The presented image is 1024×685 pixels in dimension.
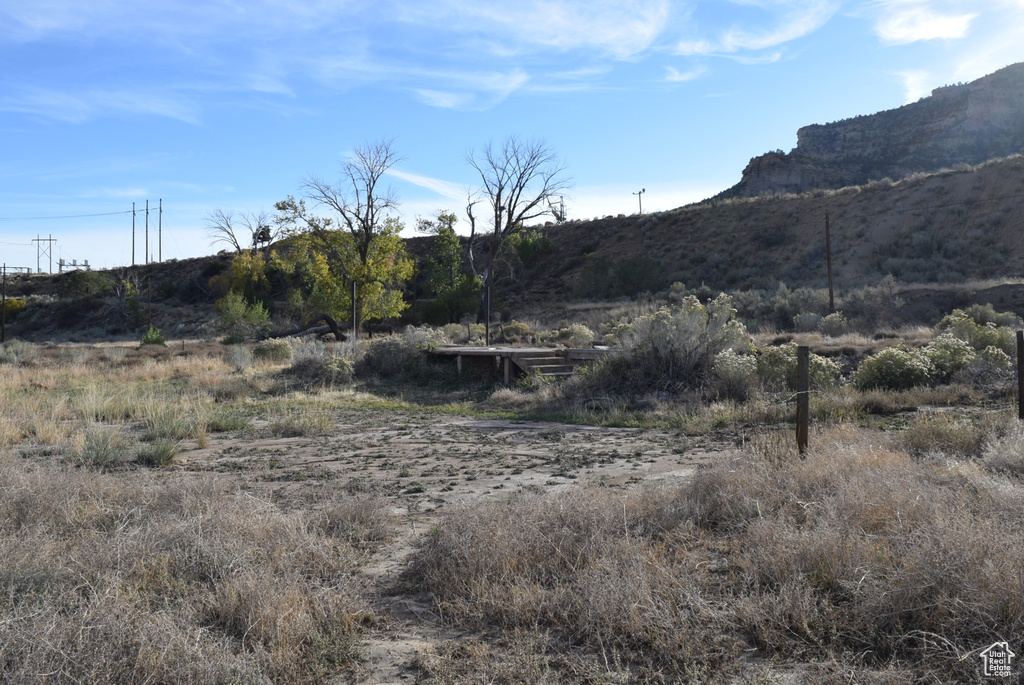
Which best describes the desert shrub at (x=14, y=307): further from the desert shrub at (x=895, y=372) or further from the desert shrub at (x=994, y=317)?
the desert shrub at (x=994, y=317)

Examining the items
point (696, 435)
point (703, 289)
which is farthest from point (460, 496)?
point (703, 289)

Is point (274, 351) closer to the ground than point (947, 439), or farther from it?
farther from it

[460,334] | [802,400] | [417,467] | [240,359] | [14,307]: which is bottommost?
[417,467]

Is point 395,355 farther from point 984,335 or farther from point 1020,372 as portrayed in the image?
point 1020,372

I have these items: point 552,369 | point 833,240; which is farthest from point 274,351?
point 833,240

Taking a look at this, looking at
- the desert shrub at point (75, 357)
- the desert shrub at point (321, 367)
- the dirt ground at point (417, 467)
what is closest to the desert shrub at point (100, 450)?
the dirt ground at point (417, 467)

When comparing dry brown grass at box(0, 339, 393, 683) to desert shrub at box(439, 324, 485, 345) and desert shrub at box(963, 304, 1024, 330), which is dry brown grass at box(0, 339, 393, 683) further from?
desert shrub at box(963, 304, 1024, 330)

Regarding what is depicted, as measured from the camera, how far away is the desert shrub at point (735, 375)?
48.2 ft

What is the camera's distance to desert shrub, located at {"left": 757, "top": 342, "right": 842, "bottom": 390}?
48.2ft

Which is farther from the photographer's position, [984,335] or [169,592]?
[984,335]

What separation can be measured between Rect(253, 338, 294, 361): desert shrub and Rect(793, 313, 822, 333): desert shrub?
20.0m

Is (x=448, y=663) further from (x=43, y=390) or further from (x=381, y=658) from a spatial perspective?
(x=43, y=390)

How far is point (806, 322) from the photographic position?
97.9ft

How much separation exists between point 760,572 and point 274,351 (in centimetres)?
2452
